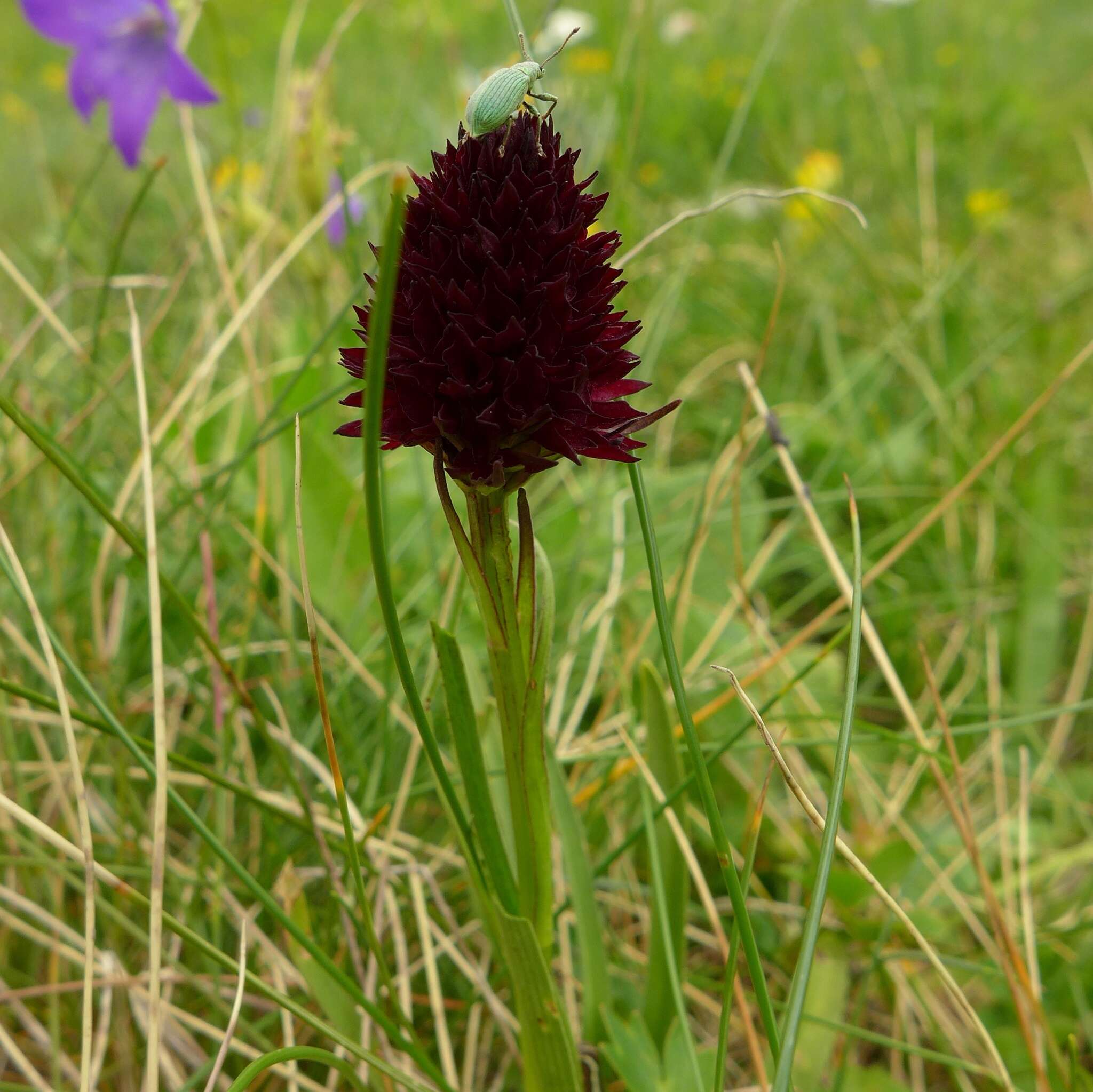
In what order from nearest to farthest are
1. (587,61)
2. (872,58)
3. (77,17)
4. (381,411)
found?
1. (381,411)
2. (77,17)
3. (872,58)
4. (587,61)

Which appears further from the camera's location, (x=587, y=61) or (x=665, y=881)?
(x=587, y=61)

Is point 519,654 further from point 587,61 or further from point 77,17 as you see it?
point 587,61

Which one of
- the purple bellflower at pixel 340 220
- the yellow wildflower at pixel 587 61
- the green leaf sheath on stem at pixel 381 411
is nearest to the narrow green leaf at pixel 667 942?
the green leaf sheath on stem at pixel 381 411

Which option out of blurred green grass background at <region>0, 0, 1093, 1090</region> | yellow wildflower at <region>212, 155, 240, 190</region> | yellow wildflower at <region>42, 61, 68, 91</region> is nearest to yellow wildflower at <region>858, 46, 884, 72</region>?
blurred green grass background at <region>0, 0, 1093, 1090</region>

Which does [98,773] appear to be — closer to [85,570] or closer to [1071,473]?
[85,570]

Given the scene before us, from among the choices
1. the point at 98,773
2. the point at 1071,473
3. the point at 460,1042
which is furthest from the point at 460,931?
the point at 1071,473

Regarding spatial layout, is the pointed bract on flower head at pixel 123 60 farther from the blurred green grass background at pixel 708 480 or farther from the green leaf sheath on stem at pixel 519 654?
the green leaf sheath on stem at pixel 519 654

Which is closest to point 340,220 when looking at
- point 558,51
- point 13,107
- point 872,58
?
point 558,51
